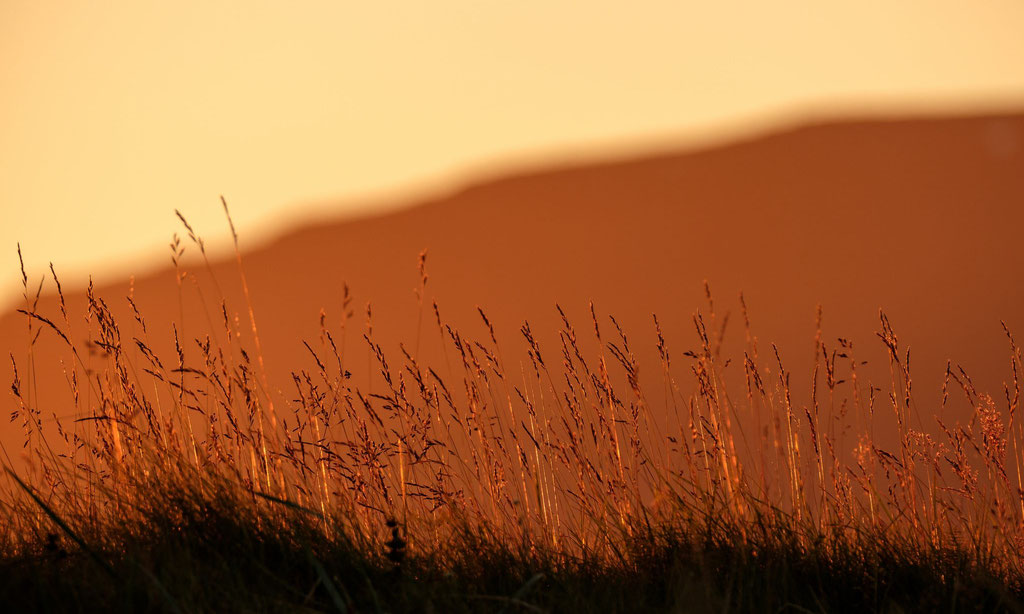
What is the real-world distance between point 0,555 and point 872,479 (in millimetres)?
2294

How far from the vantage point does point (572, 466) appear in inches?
95.7

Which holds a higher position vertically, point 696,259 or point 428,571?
point 696,259

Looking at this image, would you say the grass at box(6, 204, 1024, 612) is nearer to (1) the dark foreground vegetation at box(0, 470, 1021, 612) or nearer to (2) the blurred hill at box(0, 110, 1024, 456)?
(1) the dark foreground vegetation at box(0, 470, 1021, 612)

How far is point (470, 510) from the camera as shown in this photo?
2312mm

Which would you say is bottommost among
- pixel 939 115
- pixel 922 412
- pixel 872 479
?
pixel 922 412

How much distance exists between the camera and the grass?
5.83ft

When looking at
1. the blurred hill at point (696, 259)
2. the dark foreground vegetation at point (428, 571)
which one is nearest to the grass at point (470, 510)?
the dark foreground vegetation at point (428, 571)

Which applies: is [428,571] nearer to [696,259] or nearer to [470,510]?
[470,510]

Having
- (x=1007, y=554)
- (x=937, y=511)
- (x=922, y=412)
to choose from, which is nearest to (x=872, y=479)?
(x=937, y=511)

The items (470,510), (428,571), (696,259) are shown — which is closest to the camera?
(428,571)

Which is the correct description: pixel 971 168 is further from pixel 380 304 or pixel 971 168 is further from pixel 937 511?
pixel 937 511

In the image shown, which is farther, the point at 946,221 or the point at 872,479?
the point at 946,221

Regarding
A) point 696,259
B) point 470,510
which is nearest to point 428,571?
point 470,510

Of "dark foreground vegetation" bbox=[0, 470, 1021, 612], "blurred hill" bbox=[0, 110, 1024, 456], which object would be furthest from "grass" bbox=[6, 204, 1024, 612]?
"blurred hill" bbox=[0, 110, 1024, 456]
